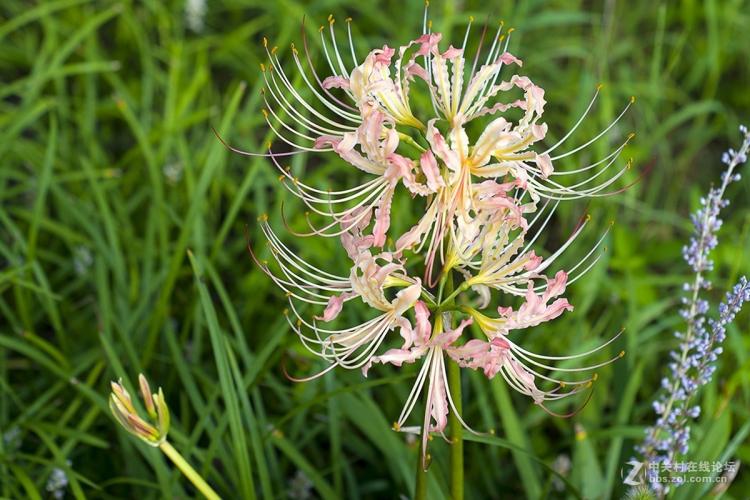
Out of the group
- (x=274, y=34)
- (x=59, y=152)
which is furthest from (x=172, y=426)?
(x=274, y=34)

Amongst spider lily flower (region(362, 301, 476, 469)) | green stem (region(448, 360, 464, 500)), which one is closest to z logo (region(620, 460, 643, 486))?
green stem (region(448, 360, 464, 500))

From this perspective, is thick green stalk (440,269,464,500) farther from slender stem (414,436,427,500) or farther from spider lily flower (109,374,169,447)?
spider lily flower (109,374,169,447)

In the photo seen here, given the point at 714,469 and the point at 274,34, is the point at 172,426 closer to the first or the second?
the point at 714,469

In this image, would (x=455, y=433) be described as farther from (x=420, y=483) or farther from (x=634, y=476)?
(x=634, y=476)

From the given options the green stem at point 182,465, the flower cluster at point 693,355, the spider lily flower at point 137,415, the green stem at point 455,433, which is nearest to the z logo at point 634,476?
the flower cluster at point 693,355

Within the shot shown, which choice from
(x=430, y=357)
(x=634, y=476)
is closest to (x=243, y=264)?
(x=634, y=476)

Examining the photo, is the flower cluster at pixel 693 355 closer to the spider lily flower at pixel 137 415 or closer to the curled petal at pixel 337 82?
the curled petal at pixel 337 82

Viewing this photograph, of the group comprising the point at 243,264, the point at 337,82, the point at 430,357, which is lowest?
the point at 243,264
